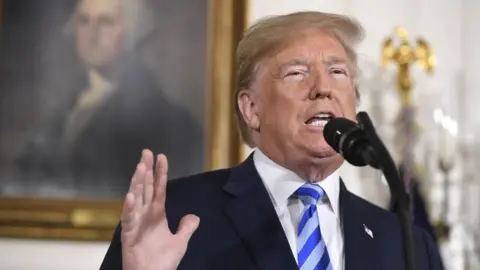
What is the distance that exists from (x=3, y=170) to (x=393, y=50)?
1.37 m

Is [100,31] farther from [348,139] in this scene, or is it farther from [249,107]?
[348,139]

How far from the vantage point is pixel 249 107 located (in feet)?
4.43

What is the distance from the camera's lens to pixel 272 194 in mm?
1260

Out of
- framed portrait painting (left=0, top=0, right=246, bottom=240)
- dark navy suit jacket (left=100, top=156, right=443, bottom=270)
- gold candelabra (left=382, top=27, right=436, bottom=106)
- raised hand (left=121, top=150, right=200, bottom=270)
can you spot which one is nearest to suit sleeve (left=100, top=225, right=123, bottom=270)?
dark navy suit jacket (left=100, top=156, right=443, bottom=270)

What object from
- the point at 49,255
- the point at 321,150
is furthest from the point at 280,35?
the point at 49,255

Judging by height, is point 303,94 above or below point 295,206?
above

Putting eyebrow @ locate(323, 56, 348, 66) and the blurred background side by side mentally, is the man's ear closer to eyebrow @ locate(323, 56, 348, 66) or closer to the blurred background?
eyebrow @ locate(323, 56, 348, 66)

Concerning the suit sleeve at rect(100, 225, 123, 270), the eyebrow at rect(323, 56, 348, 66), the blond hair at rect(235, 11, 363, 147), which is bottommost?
the suit sleeve at rect(100, 225, 123, 270)

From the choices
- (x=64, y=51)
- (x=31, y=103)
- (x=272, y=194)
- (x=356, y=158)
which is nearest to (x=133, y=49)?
(x=64, y=51)

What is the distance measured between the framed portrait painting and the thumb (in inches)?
46.4

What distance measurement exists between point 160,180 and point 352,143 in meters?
0.30

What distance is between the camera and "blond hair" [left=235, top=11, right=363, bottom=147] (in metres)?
1.29

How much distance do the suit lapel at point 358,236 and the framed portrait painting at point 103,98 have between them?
3.19ft

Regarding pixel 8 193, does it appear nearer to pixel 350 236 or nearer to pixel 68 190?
pixel 68 190
